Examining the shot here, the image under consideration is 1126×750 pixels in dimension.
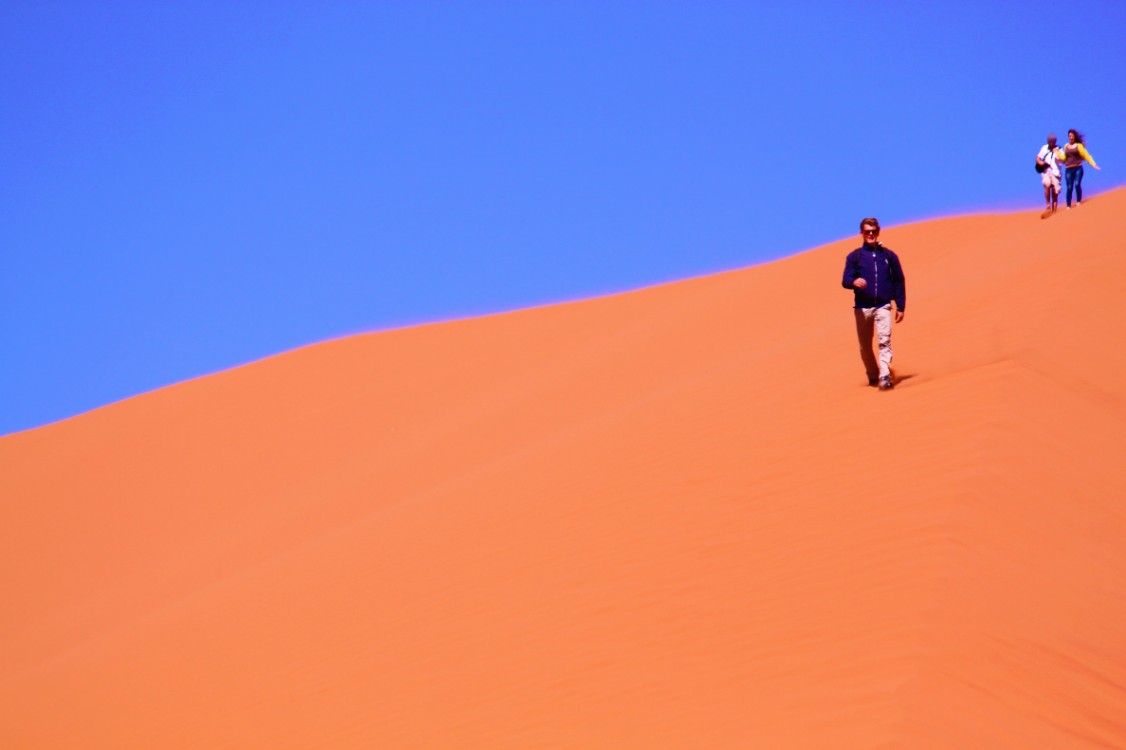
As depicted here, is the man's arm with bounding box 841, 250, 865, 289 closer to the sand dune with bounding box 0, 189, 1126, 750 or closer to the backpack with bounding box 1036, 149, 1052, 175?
the sand dune with bounding box 0, 189, 1126, 750

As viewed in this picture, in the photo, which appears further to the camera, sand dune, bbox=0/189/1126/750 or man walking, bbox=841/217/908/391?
man walking, bbox=841/217/908/391

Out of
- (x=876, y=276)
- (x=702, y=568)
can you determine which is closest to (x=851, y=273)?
(x=876, y=276)

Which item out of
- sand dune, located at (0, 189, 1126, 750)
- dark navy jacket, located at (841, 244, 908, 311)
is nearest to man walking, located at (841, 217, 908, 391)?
dark navy jacket, located at (841, 244, 908, 311)

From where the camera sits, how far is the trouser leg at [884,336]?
10.6 meters

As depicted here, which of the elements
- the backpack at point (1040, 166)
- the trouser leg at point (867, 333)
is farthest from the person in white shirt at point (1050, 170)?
the trouser leg at point (867, 333)

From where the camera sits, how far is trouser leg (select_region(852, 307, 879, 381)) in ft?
35.4

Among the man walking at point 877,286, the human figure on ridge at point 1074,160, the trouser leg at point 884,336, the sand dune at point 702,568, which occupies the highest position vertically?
the human figure on ridge at point 1074,160

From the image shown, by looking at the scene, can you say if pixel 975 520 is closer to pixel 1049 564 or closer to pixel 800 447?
pixel 1049 564

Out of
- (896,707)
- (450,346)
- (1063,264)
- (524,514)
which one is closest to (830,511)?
(896,707)

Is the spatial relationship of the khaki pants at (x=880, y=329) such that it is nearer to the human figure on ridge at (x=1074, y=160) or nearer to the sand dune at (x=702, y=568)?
the sand dune at (x=702, y=568)

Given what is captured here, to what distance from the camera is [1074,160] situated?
18391mm

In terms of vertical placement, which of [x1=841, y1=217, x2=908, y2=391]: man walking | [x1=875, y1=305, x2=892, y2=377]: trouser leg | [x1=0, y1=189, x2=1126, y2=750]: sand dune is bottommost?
[x1=0, y1=189, x2=1126, y2=750]: sand dune

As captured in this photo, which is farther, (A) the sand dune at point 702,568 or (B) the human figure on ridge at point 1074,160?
(B) the human figure on ridge at point 1074,160

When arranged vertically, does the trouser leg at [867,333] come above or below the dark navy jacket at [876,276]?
below
